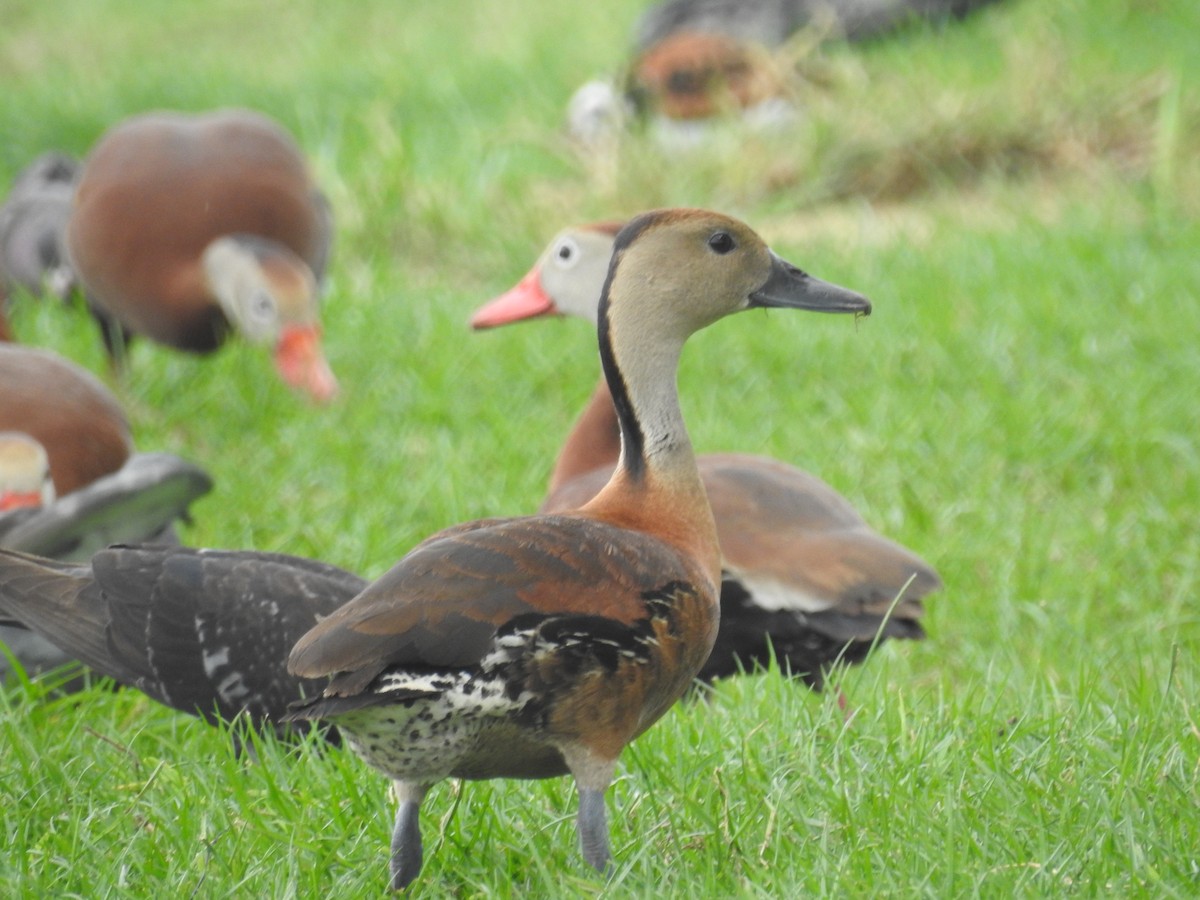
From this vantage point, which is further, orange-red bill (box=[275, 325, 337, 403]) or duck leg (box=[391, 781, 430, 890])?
orange-red bill (box=[275, 325, 337, 403])

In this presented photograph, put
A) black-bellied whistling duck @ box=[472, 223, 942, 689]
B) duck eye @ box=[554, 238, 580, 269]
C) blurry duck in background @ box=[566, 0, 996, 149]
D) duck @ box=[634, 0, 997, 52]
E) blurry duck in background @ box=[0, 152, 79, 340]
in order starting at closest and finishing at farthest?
black-bellied whistling duck @ box=[472, 223, 942, 689], duck eye @ box=[554, 238, 580, 269], blurry duck in background @ box=[0, 152, 79, 340], blurry duck in background @ box=[566, 0, 996, 149], duck @ box=[634, 0, 997, 52]

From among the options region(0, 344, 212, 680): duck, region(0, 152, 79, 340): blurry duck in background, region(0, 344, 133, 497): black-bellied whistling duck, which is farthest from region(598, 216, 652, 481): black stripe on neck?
region(0, 152, 79, 340): blurry duck in background

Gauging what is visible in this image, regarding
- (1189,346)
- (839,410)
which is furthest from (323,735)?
(1189,346)

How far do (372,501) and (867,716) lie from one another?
1966mm

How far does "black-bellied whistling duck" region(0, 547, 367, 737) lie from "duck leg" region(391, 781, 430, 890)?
0.62m

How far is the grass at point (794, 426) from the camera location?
2.18m

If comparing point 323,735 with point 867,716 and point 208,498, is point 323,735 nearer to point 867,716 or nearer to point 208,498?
point 867,716

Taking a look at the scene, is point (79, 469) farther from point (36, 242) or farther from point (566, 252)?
point (36, 242)

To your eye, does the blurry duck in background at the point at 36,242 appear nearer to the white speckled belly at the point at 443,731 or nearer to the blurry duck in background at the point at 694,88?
the blurry duck in background at the point at 694,88

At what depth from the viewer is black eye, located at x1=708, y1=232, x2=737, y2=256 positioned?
2.25 m

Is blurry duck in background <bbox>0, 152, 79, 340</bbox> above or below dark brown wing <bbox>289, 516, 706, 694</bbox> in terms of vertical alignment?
below

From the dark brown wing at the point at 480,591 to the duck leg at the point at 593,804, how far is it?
7.8 inches

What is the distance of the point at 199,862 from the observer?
218 centimetres

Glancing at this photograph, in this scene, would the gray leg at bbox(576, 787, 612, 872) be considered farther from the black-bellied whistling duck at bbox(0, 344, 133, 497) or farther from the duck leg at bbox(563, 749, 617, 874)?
the black-bellied whistling duck at bbox(0, 344, 133, 497)
